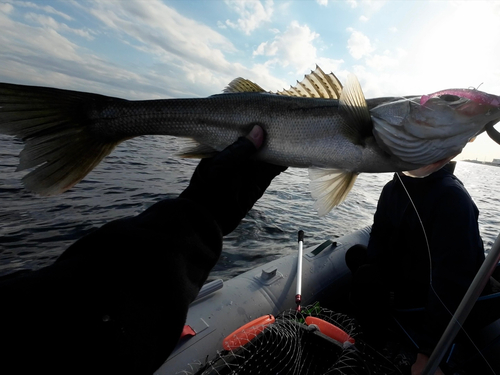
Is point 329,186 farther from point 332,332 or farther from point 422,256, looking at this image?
point 332,332

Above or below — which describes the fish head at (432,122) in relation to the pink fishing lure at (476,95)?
below

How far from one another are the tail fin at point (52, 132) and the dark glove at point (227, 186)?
80cm

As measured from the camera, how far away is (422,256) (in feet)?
10.6

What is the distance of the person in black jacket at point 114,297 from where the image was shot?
94cm

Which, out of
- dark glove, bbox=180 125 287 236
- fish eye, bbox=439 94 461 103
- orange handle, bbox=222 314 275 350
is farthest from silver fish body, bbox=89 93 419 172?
orange handle, bbox=222 314 275 350

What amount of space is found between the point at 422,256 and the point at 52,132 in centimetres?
378

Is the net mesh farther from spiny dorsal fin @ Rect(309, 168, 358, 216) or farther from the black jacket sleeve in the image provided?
the black jacket sleeve

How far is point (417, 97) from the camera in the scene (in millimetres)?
2277

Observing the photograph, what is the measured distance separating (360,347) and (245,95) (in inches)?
105

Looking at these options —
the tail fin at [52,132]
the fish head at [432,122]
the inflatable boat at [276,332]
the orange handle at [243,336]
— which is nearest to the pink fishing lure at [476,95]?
the fish head at [432,122]

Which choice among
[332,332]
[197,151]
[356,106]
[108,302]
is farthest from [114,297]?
[332,332]

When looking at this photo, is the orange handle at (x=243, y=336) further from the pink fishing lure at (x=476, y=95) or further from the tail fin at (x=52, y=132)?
the pink fishing lure at (x=476, y=95)

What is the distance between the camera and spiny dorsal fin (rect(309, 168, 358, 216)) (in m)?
2.39

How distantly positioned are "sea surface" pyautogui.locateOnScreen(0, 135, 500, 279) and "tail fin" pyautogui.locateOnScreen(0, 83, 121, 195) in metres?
0.77
